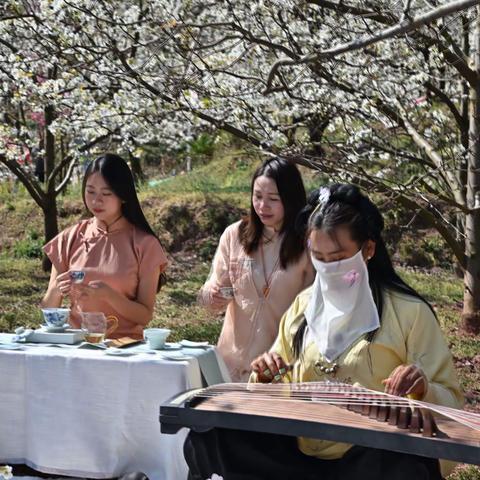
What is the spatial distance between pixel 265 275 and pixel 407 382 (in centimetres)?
162

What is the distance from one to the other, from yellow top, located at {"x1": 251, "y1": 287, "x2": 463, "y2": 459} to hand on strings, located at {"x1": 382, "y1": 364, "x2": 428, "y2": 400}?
0.12 metres

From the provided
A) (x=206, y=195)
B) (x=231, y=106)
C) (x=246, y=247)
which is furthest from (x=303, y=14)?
(x=206, y=195)

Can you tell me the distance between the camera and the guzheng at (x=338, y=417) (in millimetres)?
2746

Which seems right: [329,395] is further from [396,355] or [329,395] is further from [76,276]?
[76,276]

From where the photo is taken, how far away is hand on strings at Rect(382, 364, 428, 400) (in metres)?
3.04

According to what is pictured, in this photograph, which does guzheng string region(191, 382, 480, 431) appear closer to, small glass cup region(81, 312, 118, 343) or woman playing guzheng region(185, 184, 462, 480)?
woman playing guzheng region(185, 184, 462, 480)

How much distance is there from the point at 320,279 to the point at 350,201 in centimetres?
30

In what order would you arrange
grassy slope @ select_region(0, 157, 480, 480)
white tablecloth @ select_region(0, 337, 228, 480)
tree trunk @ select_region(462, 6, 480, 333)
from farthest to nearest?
grassy slope @ select_region(0, 157, 480, 480)
tree trunk @ select_region(462, 6, 480, 333)
white tablecloth @ select_region(0, 337, 228, 480)

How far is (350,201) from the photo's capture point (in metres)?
3.44

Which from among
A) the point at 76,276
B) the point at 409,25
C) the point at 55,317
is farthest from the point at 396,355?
the point at 76,276

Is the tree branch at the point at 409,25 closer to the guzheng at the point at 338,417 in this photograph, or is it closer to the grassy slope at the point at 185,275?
the guzheng at the point at 338,417

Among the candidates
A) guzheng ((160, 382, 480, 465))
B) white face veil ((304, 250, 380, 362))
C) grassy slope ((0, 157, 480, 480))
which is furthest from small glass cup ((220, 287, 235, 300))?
grassy slope ((0, 157, 480, 480))

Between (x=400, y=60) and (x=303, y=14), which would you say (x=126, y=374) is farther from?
(x=400, y=60)

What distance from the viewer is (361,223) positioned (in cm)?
338
